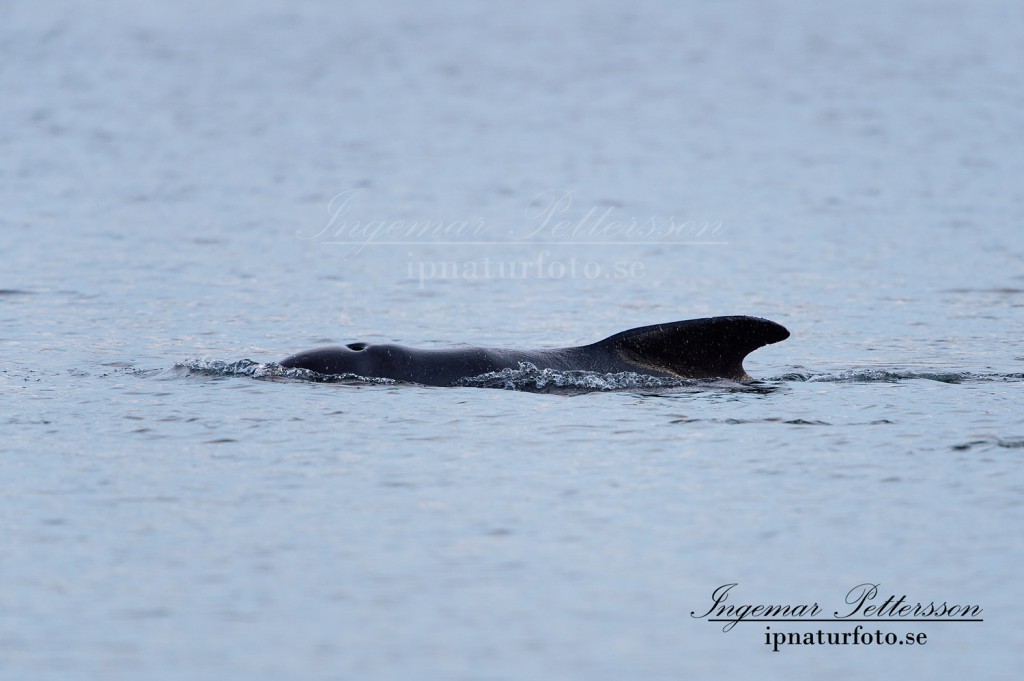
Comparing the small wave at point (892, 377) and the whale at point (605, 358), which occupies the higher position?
the whale at point (605, 358)

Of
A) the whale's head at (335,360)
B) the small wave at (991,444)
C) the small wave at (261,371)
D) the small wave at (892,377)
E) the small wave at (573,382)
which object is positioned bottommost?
the small wave at (991,444)

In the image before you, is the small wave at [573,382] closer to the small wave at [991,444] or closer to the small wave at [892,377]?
the small wave at [892,377]

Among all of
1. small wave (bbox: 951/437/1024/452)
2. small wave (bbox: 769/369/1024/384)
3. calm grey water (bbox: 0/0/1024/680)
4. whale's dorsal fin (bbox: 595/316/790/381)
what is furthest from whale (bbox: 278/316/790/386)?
small wave (bbox: 951/437/1024/452)

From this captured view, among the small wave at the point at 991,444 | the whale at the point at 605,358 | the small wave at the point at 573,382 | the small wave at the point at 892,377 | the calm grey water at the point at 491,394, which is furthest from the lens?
the small wave at the point at 892,377

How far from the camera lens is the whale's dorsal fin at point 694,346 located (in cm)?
1500

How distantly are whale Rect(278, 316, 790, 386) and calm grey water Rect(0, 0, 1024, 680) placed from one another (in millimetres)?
332

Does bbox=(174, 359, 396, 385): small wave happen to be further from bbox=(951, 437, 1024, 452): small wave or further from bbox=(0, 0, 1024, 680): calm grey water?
bbox=(951, 437, 1024, 452): small wave

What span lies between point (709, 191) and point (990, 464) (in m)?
22.0

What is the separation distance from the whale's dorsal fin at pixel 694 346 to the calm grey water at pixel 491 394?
1.00ft

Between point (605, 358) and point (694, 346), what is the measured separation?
0.88 m

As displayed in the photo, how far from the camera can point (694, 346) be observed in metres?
15.2

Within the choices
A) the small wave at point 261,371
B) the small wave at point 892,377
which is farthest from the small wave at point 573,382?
the small wave at point 892,377

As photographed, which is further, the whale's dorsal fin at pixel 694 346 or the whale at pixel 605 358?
the whale at pixel 605 358

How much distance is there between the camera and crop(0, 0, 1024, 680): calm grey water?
8.94m
